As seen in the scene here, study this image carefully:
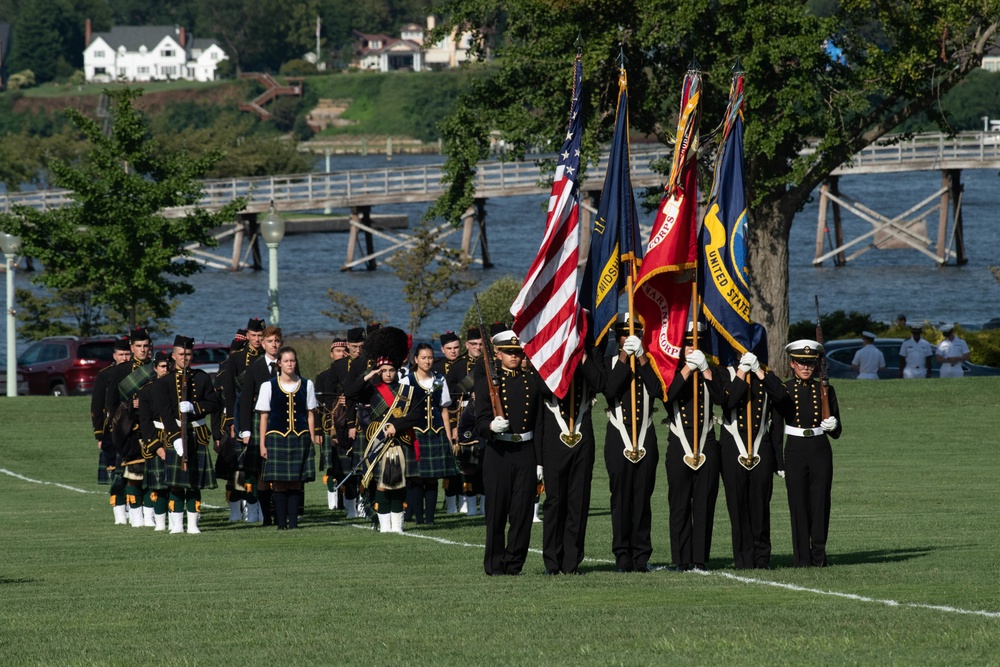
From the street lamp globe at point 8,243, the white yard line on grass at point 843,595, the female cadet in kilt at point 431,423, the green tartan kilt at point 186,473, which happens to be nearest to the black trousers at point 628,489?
the white yard line on grass at point 843,595

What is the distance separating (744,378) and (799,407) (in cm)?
62

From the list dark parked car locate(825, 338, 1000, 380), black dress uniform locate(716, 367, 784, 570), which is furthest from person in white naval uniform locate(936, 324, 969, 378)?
black dress uniform locate(716, 367, 784, 570)

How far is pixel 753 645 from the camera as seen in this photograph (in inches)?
373

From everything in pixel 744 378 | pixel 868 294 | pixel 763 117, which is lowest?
pixel 868 294

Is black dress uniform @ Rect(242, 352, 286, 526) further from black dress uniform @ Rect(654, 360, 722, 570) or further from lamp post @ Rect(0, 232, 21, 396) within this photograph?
lamp post @ Rect(0, 232, 21, 396)

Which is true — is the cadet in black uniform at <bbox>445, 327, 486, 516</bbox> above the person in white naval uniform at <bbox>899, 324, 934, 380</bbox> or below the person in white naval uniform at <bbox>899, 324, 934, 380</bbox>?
above

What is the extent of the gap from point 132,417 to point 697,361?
710 centimetres

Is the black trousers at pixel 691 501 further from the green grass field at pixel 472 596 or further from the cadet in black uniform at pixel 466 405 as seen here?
the cadet in black uniform at pixel 466 405

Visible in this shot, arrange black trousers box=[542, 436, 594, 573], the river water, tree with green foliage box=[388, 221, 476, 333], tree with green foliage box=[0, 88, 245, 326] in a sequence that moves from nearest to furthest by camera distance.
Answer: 1. black trousers box=[542, 436, 594, 573]
2. tree with green foliage box=[0, 88, 245, 326]
3. tree with green foliage box=[388, 221, 476, 333]
4. the river water

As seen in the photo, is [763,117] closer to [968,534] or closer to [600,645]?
[968,534]

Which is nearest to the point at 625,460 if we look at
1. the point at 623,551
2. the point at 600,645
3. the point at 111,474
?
the point at 623,551

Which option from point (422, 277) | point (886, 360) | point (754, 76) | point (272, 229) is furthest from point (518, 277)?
point (272, 229)

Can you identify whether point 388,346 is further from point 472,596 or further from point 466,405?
point 472,596

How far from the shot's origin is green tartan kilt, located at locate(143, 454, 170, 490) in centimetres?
1720
